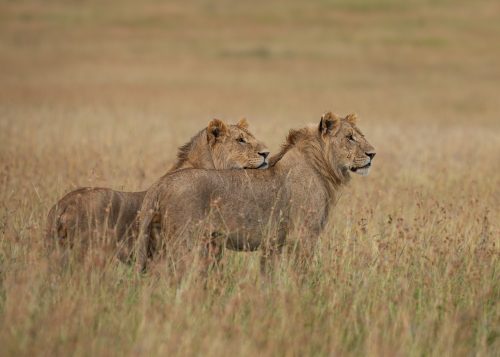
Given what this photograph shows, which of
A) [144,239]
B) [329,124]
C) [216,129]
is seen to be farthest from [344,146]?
[144,239]

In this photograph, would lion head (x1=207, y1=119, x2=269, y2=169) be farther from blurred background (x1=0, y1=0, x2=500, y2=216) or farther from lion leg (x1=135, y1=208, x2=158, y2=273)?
blurred background (x1=0, y1=0, x2=500, y2=216)

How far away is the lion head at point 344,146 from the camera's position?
7.57 meters

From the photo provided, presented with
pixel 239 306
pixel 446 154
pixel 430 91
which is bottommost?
pixel 239 306

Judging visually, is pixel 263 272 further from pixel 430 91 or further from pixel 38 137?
pixel 430 91

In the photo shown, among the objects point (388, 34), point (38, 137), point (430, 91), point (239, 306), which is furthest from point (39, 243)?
point (388, 34)

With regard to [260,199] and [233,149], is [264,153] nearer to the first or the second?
[233,149]

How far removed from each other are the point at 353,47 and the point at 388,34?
3586 mm

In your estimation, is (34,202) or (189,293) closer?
(189,293)

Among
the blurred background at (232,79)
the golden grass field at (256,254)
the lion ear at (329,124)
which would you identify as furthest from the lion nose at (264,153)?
the blurred background at (232,79)

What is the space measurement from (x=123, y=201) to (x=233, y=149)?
4.97 feet

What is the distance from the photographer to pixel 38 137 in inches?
618

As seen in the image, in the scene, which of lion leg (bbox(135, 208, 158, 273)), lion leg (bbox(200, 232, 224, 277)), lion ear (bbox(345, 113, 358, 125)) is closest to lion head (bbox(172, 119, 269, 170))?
lion ear (bbox(345, 113, 358, 125))

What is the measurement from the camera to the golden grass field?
5.14m

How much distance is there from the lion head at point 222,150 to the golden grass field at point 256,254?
907mm
